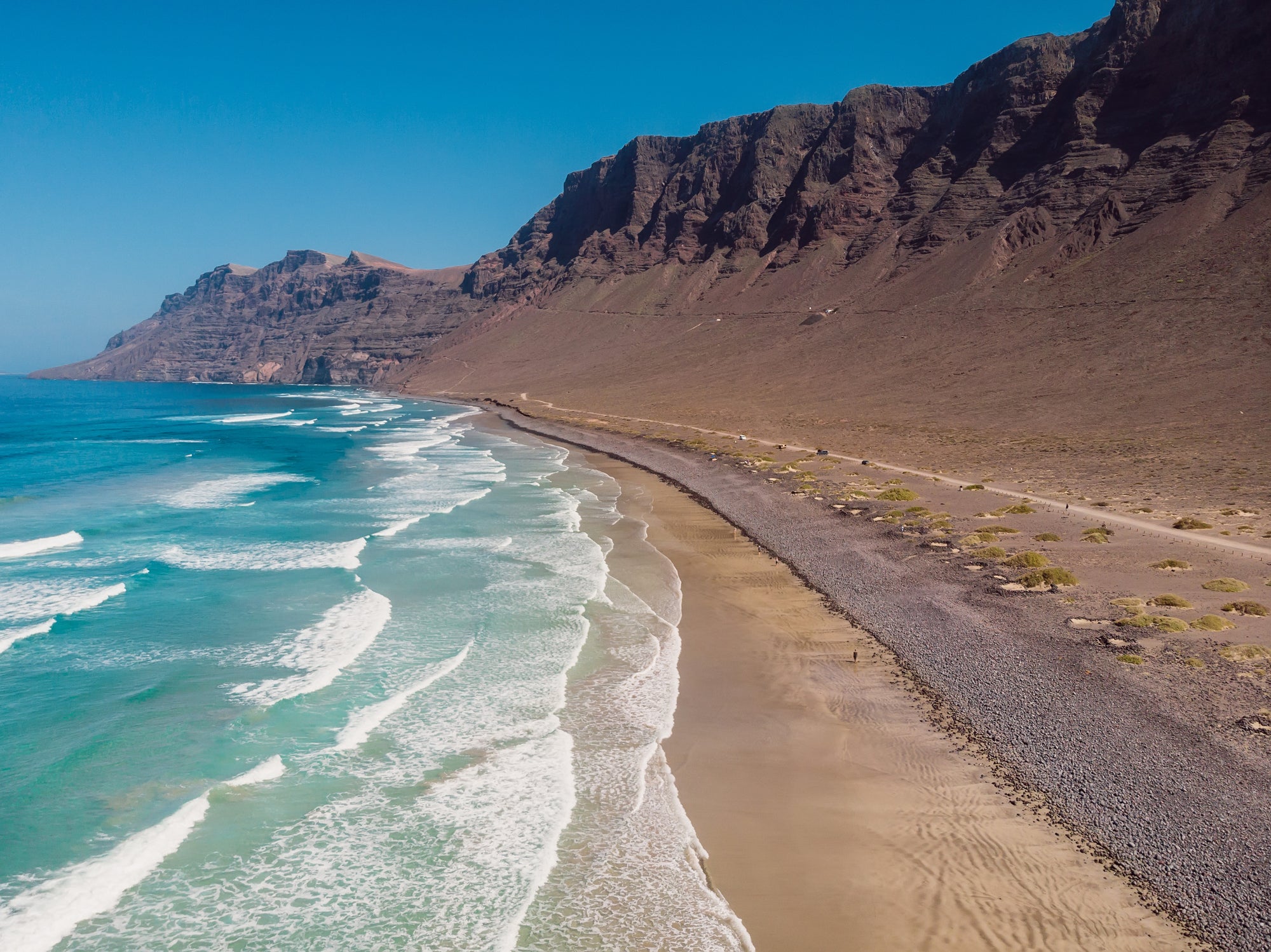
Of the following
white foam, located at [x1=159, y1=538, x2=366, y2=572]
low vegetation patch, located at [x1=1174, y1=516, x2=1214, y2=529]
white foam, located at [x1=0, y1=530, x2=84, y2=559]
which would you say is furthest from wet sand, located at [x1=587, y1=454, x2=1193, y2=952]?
white foam, located at [x1=0, y1=530, x2=84, y2=559]

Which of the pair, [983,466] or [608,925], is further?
[983,466]

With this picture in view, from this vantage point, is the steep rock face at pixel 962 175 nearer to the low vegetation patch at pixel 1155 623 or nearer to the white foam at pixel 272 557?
the low vegetation patch at pixel 1155 623

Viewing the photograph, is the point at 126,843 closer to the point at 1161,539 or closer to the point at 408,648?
the point at 408,648

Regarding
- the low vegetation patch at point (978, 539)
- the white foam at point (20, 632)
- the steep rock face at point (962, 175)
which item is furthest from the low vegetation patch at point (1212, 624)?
the steep rock face at point (962, 175)

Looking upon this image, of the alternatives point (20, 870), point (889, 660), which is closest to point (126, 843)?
point (20, 870)

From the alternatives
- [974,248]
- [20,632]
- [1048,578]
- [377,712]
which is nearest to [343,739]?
[377,712]

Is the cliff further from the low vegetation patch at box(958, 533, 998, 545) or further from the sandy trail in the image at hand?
the low vegetation patch at box(958, 533, 998, 545)
